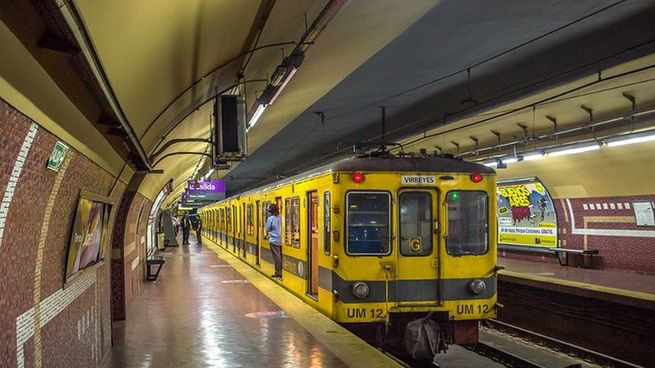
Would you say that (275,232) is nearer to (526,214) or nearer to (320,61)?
(320,61)

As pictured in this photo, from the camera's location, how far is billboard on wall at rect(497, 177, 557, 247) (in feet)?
61.6

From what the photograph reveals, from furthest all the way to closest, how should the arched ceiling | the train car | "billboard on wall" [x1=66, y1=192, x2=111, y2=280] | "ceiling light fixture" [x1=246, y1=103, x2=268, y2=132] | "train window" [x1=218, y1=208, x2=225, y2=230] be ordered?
"train window" [x1=218, y1=208, x2=225, y2=230]
"ceiling light fixture" [x1=246, y1=103, x2=268, y2=132]
the train car
"billboard on wall" [x1=66, y1=192, x2=111, y2=280]
the arched ceiling

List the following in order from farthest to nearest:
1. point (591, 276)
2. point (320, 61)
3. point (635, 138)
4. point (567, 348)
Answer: point (591, 276)
point (567, 348)
point (635, 138)
point (320, 61)

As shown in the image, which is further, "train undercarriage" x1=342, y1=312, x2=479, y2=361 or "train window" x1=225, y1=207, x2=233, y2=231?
"train window" x1=225, y1=207, x2=233, y2=231

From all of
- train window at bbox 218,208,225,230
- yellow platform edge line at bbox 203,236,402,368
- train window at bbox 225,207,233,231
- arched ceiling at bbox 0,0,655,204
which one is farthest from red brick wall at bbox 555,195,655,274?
train window at bbox 218,208,225,230

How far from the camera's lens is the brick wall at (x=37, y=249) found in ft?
9.70

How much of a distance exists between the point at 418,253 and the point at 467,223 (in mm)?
784

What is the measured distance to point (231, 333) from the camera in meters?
8.58

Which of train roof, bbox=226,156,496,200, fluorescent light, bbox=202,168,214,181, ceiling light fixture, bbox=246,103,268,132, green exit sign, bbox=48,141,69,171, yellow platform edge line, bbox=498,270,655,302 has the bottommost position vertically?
yellow platform edge line, bbox=498,270,655,302

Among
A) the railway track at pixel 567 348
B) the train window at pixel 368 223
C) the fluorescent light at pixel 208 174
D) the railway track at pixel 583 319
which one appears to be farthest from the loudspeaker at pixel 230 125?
the fluorescent light at pixel 208 174

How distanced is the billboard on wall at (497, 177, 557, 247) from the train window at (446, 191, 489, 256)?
34.2 feet

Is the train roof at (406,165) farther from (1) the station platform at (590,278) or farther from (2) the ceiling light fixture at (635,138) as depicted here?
(1) the station platform at (590,278)


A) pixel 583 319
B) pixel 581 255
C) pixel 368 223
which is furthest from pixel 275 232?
pixel 581 255

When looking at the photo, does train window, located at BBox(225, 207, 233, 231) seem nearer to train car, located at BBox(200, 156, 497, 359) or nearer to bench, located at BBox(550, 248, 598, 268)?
bench, located at BBox(550, 248, 598, 268)
